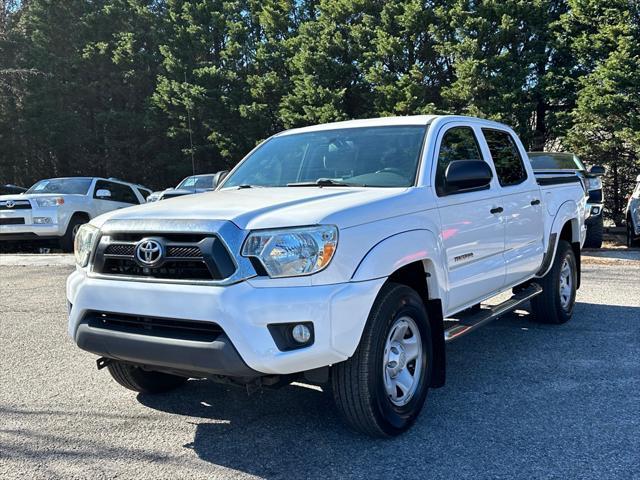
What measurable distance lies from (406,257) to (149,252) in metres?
1.48

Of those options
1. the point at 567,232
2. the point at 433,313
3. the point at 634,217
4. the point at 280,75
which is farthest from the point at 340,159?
the point at 280,75

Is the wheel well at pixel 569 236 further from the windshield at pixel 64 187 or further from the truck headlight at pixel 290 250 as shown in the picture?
the windshield at pixel 64 187

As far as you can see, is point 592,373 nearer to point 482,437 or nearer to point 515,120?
point 482,437

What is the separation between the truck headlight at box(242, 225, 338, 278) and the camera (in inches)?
122

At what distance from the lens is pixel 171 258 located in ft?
10.6

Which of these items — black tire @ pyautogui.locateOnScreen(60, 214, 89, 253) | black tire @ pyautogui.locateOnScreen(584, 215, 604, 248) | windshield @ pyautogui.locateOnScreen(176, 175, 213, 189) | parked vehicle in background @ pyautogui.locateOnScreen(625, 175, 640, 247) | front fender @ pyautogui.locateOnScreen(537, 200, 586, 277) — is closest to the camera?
front fender @ pyautogui.locateOnScreen(537, 200, 586, 277)

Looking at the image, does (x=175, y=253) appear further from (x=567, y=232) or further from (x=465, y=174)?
(x=567, y=232)

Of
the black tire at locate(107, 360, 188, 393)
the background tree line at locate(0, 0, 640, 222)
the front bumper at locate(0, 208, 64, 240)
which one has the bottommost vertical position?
the black tire at locate(107, 360, 188, 393)

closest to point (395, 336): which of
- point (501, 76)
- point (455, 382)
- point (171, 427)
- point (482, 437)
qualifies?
point (482, 437)

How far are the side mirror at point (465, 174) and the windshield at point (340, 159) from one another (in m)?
0.25

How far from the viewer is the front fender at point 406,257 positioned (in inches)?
130

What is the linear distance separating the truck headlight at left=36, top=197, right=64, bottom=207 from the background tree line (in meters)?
9.57

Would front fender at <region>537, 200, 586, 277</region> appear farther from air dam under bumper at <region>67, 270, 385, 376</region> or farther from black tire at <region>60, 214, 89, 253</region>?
black tire at <region>60, 214, 89, 253</region>

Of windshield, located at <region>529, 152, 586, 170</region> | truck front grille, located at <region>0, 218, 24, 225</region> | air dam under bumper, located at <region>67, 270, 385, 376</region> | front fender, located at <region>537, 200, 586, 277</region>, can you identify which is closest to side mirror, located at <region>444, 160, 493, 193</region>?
air dam under bumper, located at <region>67, 270, 385, 376</region>
